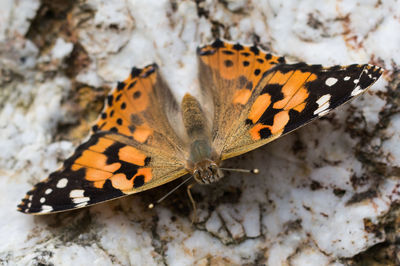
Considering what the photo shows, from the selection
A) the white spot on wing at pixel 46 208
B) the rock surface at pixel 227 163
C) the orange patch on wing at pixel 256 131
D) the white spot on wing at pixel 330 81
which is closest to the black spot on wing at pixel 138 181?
the rock surface at pixel 227 163

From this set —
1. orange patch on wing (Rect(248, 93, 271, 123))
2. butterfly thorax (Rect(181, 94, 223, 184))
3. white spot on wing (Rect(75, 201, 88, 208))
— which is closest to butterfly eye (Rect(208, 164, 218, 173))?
butterfly thorax (Rect(181, 94, 223, 184))

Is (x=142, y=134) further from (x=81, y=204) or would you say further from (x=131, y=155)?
(x=81, y=204)

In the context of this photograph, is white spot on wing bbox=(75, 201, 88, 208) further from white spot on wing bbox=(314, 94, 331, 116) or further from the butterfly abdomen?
white spot on wing bbox=(314, 94, 331, 116)

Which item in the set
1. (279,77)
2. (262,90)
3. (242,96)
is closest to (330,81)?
(279,77)

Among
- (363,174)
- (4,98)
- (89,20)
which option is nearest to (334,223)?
(363,174)

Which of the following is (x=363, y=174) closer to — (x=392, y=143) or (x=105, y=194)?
(x=392, y=143)

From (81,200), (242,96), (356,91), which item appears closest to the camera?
(356,91)
